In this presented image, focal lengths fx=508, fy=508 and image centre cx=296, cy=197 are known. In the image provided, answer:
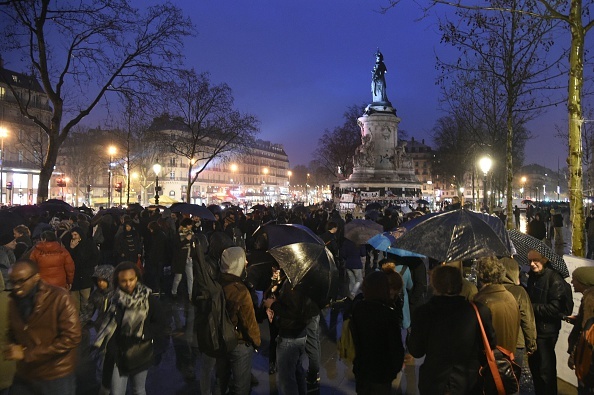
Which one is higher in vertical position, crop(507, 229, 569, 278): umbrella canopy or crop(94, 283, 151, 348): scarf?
crop(507, 229, 569, 278): umbrella canopy

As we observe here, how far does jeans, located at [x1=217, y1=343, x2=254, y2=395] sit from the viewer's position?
15.7 feet

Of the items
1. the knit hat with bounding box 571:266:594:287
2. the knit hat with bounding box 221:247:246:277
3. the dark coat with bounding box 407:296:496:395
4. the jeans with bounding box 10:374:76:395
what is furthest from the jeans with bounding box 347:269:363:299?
the jeans with bounding box 10:374:76:395

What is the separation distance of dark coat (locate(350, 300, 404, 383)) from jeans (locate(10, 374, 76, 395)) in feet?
7.83

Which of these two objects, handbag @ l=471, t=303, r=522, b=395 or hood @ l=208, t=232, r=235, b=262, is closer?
handbag @ l=471, t=303, r=522, b=395

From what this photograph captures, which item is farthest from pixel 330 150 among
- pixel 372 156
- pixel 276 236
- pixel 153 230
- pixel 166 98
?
pixel 276 236

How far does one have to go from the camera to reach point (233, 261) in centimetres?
477

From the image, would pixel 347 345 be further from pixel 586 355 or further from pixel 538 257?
pixel 538 257

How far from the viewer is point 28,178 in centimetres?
6675

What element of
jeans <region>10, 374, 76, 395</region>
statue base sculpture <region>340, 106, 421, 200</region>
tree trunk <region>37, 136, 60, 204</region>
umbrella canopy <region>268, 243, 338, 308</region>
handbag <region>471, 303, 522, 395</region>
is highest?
statue base sculpture <region>340, 106, 421, 200</region>

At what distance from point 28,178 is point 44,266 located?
66.8 metres

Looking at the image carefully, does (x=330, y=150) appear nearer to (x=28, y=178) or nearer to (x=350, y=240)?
(x=28, y=178)

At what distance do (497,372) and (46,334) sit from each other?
3515mm

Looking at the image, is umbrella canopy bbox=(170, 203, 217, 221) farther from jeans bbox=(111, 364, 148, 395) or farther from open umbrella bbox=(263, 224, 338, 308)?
jeans bbox=(111, 364, 148, 395)

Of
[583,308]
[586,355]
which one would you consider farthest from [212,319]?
[583,308]
